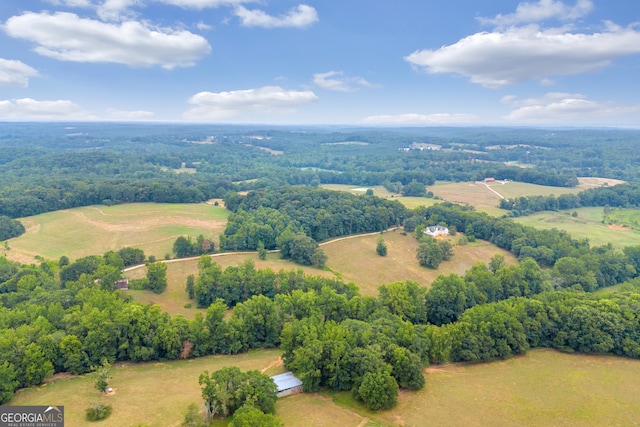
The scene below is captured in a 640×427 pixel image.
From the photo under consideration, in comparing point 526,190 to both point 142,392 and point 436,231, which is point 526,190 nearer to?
point 436,231

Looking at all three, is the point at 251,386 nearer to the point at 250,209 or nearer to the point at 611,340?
the point at 611,340

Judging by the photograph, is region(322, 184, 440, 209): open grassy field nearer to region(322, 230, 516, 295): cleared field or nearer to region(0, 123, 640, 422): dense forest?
region(0, 123, 640, 422): dense forest

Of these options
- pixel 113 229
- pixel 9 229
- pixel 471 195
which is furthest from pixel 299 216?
pixel 471 195

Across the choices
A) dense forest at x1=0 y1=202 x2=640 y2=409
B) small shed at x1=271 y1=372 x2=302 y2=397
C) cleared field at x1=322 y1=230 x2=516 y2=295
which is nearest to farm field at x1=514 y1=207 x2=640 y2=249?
cleared field at x1=322 y1=230 x2=516 y2=295

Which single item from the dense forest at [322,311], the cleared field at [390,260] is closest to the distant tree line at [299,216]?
the dense forest at [322,311]

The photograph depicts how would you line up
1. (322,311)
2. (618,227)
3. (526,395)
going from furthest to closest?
(618,227) → (322,311) → (526,395)

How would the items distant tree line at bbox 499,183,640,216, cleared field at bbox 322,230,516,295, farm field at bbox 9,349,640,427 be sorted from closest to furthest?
1. farm field at bbox 9,349,640,427
2. cleared field at bbox 322,230,516,295
3. distant tree line at bbox 499,183,640,216

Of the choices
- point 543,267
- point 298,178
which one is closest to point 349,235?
point 543,267
